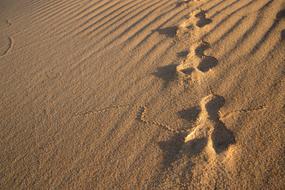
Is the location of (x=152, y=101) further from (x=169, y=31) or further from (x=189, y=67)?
(x=169, y=31)

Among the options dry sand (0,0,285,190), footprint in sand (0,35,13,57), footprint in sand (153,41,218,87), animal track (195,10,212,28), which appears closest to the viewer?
dry sand (0,0,285,190)

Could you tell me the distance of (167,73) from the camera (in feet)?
7.27

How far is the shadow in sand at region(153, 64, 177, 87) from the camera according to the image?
2150 millimetres

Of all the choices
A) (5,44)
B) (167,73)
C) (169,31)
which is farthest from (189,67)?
(5,44)

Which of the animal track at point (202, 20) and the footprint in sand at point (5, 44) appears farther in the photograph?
the footprint in sand at point (5, 44)

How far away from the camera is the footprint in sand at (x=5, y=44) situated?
304 cm

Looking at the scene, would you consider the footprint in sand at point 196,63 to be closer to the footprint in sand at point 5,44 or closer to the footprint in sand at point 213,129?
the footprint in sand at point 213,129

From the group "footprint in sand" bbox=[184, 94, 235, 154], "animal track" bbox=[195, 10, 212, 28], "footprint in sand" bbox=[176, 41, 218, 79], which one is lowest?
"footprint in sand" bbox=[184, 94, 235, 154]

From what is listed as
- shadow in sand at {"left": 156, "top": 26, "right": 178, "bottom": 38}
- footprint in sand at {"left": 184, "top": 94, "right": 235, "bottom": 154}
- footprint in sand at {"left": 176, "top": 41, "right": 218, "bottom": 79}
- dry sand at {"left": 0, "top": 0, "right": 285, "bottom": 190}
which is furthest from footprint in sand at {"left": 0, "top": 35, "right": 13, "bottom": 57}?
footprint in sand at {"left": 184, "top": 94, "right": 235, "bottom": 154}

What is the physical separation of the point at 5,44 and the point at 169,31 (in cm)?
174

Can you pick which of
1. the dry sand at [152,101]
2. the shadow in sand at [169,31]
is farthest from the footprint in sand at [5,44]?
the shadow in sand at [169,31]

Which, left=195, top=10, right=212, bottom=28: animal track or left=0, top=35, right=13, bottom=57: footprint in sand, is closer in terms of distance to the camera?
left=195, top=10, right=212, bottom=28: animal track

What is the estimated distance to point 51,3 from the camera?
399cm

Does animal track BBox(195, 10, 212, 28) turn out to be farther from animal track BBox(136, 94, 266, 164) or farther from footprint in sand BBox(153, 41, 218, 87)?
animal track BBox(136, 94, 266, 164)
